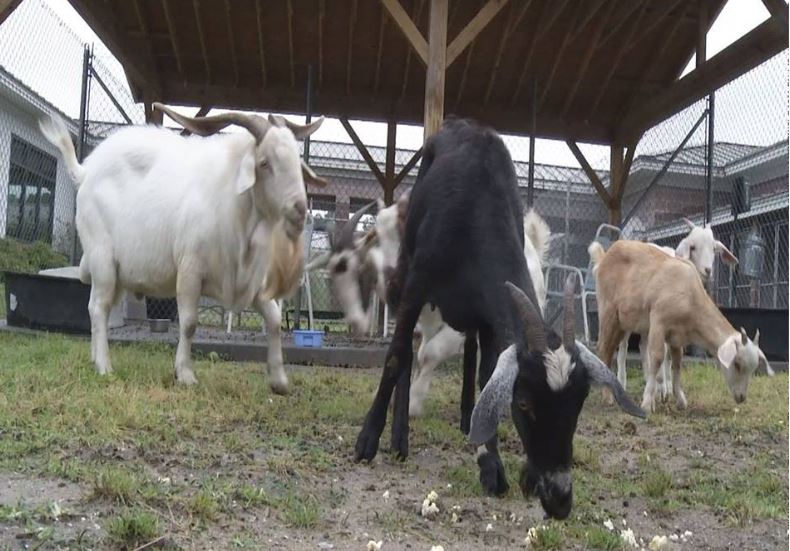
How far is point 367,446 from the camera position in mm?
4027

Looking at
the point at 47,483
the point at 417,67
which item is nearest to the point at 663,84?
the point at 417,67

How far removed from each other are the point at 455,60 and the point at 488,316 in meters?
8.66

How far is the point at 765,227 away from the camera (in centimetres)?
1149

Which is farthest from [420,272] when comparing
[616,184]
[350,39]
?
[616,184]

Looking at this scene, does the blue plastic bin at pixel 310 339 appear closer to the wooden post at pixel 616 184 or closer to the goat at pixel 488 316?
the goat at pixel 488 316

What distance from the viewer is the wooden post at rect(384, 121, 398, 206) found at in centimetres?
1206

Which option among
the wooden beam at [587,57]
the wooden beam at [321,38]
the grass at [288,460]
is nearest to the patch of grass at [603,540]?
the grass at [288,460]

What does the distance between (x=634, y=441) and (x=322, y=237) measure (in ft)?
23.2

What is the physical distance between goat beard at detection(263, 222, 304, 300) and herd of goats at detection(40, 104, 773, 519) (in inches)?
0.7

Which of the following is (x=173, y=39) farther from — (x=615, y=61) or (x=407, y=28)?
(x=615, y=61)

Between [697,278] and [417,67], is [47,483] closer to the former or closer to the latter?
[697,278]

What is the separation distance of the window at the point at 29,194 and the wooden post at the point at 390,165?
7.68 m

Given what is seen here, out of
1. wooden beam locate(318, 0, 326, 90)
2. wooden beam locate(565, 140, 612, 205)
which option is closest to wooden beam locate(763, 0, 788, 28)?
wooden beam locate(565, 140, 612, 205)

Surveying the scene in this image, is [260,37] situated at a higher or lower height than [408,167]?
higher
